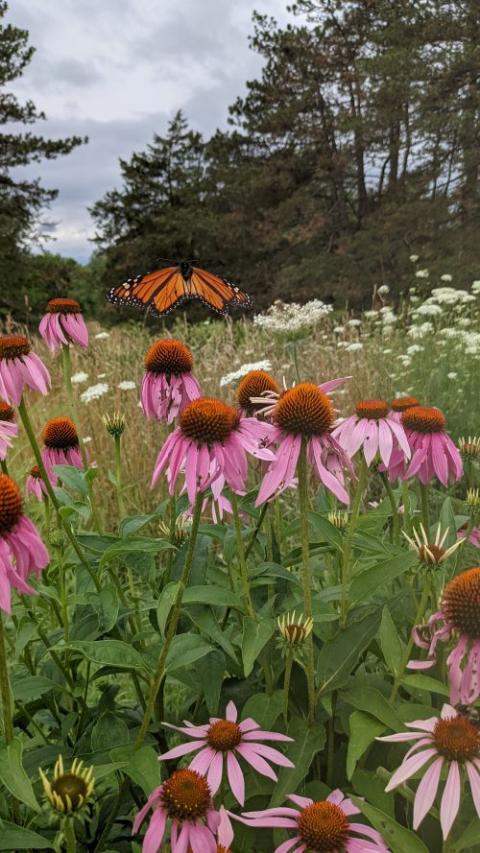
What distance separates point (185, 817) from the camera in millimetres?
857

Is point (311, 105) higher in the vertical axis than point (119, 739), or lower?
higher

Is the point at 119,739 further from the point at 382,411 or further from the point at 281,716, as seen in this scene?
the point at 382,411

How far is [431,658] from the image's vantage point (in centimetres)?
99

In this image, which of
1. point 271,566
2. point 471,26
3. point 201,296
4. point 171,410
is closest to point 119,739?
point 271,566

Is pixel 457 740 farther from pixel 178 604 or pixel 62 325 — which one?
pixel 62 325

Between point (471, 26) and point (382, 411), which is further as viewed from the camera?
point (471, 26)

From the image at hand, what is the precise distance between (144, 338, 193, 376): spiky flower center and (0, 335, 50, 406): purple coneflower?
20 centimetres

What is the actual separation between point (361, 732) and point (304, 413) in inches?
17.0

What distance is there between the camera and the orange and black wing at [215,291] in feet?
10.5

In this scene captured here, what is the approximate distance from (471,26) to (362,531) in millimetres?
14077

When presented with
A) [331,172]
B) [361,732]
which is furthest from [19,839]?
[331,172]

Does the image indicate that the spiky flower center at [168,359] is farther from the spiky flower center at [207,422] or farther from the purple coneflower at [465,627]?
the purple coneflower at [465,627]

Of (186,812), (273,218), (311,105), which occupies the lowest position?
(186,812)

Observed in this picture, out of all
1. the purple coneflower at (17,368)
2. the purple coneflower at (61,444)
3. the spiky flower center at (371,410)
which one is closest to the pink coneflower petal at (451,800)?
the spiky flower center at (371,410)
